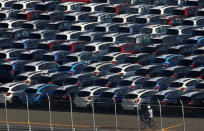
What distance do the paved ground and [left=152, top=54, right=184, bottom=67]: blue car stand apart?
50.4 feet

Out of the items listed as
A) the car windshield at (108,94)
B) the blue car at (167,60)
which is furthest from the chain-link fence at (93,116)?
the blue car at (167,60)

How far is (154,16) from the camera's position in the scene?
64062 millimetres

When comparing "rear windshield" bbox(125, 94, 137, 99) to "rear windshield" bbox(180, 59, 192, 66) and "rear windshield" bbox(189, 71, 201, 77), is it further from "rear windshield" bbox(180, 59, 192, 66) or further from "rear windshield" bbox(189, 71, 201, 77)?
"rear windshield" bbox(180, 59, 192, 66)

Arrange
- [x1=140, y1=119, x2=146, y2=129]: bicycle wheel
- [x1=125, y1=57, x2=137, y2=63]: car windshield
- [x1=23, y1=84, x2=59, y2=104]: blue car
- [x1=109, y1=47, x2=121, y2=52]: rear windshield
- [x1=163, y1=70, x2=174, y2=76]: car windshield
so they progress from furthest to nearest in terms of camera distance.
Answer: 1. [x1=109, y1=47, x2=121, y2=52]: rear windshield
2. [x1=125, y1=57, x2=137, y2=63]: car windshield
3. [x1=163, y1=70, x2=174, y2=76]: car windshield
4. [x1=23, y1=84, x2=59, y2=104]: blue car
5. [x1=140, y1=119, x2=146, y2=129]: bicycle wheel

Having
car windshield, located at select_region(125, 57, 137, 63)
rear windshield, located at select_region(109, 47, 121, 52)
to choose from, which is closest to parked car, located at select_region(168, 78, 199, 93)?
car windshield, located at select_region(125, 57, 137, 63)

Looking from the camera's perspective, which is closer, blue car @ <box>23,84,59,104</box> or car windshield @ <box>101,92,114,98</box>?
car windshield @ <box>101,92,114,98</box>

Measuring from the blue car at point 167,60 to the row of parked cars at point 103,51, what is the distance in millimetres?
70

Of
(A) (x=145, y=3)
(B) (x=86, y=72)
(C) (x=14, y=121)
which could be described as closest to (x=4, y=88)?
(B) (x=86, y=72)

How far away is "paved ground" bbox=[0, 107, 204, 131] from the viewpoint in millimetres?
37438

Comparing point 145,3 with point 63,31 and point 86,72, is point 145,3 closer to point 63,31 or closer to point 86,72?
point 63,31

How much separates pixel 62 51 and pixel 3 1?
15.4 meters

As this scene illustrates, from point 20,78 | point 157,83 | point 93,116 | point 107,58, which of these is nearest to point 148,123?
point 93,116

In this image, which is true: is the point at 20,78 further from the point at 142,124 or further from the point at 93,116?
the point at 142,124

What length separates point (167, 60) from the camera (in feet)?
182
